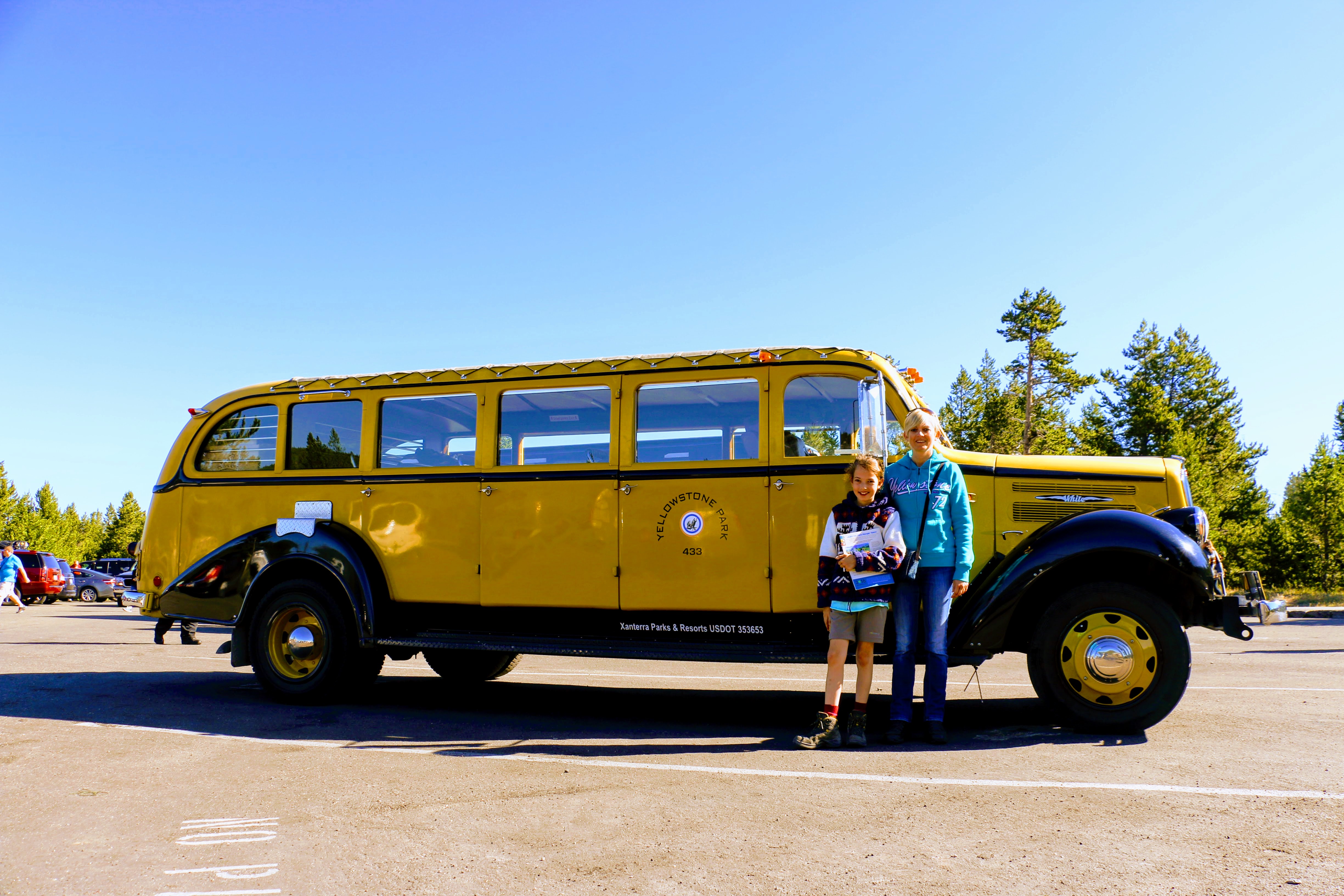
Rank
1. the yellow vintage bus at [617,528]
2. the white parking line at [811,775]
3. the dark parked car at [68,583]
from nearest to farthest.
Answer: the white parking line at [811,775] → the yellow vintage bus at [617,528] → the dark parked car at [68,583]

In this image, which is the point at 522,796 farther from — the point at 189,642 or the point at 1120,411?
the point at 1120,411

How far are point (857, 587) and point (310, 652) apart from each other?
4709mm

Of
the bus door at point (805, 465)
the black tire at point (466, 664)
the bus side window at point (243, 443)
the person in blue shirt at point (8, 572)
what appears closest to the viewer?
the bus door at point (805, 465)

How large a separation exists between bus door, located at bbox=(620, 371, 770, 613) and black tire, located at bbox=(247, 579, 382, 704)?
8.09ft

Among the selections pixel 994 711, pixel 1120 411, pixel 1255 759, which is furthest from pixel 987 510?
pixel 1120 411

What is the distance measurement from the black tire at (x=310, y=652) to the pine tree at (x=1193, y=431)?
3699 centimetres

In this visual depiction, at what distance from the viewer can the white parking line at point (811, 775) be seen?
410 cm

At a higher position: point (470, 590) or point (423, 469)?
point (423, 469)

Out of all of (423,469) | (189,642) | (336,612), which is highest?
(423,469)

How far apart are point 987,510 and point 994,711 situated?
1631 millimetres

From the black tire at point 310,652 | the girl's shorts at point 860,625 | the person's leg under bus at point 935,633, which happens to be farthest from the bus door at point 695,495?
the black tire at point 310,652

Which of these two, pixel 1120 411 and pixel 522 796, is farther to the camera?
pixel 1120 411

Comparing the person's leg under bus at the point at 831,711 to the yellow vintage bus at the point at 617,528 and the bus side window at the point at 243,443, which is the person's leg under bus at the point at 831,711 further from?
the bus side window at the point at 243,443

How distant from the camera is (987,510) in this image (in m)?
6.12
